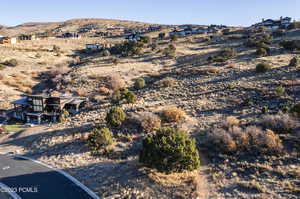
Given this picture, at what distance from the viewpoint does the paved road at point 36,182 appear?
15680 millimetres

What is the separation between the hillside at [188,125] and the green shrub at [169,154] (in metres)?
0.49

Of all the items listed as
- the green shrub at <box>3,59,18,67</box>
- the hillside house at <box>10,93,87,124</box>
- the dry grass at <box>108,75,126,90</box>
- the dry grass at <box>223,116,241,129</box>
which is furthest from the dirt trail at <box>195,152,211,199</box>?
the green shrub at <box>3,59,18,67</box>

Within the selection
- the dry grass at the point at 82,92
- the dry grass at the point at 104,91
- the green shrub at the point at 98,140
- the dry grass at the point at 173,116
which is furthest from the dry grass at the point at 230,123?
the dry grass at the point at 82,92

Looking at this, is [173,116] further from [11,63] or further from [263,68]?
[11,63]

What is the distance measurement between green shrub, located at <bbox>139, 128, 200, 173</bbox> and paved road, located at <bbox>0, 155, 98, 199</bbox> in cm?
522

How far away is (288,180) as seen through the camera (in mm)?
15656

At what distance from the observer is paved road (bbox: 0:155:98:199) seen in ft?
51.4

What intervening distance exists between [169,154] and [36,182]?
1097 centimetres

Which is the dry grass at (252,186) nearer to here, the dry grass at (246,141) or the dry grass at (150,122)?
the dry grass at (246,141)

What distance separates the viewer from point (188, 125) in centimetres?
2536

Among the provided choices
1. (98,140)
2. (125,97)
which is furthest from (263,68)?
(98,140)

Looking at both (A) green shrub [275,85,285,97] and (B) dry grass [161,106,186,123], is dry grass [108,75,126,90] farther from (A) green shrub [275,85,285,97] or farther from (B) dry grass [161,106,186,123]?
(A) green shrub [275,85,285,97]

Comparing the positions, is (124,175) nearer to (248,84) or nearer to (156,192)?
(156,192)

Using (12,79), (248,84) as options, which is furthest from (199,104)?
(12,79)
